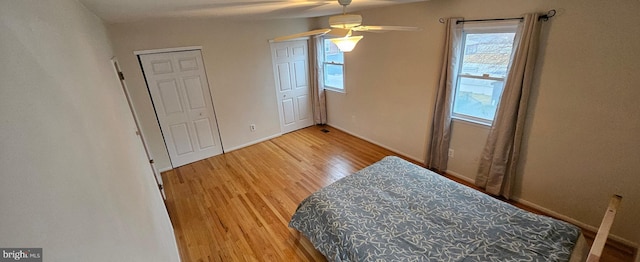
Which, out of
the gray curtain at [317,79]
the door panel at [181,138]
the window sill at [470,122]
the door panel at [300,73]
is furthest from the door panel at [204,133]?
the window sill at [470,122]

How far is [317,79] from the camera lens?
5.29 metres

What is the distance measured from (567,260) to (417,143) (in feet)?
7.85

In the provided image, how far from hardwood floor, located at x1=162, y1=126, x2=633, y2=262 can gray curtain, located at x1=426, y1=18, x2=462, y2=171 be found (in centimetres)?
93

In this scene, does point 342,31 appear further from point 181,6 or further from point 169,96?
point 169,96

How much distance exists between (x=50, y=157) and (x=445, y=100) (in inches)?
142

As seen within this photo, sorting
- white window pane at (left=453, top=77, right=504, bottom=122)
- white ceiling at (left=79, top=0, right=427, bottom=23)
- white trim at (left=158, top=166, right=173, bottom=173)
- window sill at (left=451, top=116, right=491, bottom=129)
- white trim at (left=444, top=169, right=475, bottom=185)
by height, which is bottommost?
white trim at (left=444, top=169, right=475, bottom=185)

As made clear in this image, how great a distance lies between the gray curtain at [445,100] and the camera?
3055mm

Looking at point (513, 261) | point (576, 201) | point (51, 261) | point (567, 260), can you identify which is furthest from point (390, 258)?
point (576, 201)

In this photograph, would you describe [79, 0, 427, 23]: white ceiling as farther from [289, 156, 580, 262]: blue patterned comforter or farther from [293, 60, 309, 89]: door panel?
[293, 60, 309, 89]: door panel

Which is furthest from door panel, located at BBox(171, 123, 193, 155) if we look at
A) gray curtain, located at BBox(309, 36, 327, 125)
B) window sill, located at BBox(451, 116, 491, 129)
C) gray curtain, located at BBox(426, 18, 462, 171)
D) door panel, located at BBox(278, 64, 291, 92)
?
window sill, located at BBox(451, 116, 491, 129)

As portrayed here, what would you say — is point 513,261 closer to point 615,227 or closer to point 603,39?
point 615,227

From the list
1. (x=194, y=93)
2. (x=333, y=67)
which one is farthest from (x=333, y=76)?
(x=194, y=93)

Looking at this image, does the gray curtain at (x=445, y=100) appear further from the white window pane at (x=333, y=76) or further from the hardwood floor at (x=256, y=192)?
the white window pane at (x=333, y=76)

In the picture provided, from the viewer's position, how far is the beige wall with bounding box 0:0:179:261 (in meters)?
0.41
